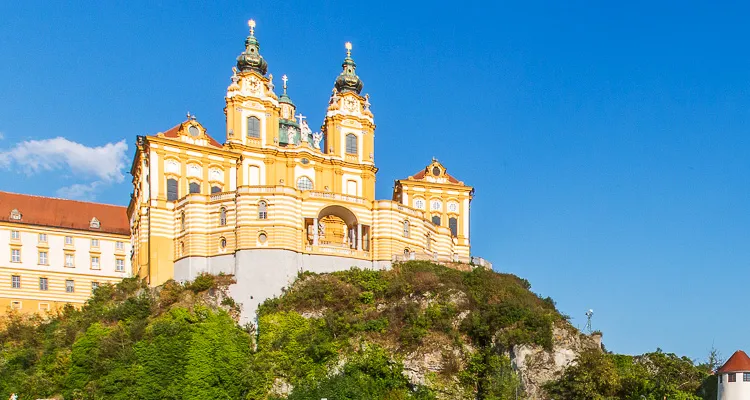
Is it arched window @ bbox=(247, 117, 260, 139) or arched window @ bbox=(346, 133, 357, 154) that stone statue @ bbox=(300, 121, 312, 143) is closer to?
arched window @ bbox=(346, 133, 357, 154)

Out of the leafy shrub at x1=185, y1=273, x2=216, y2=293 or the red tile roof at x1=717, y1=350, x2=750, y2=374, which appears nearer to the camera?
the red tile roof at x1=717, y1=350, x2=750, y2=374

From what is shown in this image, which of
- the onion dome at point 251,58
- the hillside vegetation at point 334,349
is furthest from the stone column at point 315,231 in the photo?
the onion dome at point 251,58

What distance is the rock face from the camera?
1887 inches

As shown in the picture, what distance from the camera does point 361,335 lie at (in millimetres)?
50812

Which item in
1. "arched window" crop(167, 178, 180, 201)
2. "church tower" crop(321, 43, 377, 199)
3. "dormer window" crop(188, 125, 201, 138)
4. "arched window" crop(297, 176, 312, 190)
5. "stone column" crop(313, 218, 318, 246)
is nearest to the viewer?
"stone column" crop(313, 218, 318, 246)

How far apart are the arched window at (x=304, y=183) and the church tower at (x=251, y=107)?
4.11m

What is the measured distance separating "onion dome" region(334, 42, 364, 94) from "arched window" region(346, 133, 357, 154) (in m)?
4.80

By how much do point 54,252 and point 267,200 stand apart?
22185 mm

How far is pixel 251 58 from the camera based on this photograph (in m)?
68.9

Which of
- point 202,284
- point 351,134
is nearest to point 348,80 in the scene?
point 351,134

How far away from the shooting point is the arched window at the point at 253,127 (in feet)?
221

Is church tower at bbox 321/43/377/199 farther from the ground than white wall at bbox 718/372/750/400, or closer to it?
farther from the ground

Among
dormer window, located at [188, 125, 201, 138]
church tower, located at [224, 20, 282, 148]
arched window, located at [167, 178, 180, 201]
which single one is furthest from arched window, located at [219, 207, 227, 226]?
church tower, located at [224, 20, 282, 148]

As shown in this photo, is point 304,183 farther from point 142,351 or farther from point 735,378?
point 735,378
